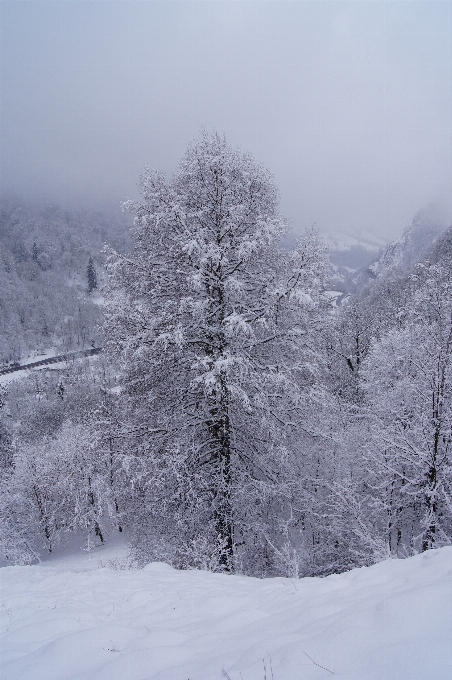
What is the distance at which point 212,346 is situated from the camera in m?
6.98

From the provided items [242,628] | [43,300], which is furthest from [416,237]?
[242,628]

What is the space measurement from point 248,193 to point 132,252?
273 centimetres

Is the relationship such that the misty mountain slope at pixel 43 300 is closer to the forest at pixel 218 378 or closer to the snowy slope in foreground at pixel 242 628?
the forest at pixel 218 378

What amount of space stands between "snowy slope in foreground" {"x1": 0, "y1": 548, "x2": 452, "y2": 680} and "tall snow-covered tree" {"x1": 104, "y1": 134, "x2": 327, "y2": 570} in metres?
1.98

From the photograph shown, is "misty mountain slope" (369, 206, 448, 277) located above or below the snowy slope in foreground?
above

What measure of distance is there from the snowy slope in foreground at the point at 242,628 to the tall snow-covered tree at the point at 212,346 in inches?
77.9

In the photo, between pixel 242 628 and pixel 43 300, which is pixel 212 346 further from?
pixel 43 300

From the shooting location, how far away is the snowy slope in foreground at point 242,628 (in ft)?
5.79

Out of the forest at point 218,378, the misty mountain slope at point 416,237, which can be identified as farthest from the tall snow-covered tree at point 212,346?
the misty mountain slope at point 416,237

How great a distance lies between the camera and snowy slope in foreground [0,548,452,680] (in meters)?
1.77

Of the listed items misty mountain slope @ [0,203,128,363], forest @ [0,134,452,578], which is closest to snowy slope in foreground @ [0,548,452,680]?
forest @ [0,134,452,578]

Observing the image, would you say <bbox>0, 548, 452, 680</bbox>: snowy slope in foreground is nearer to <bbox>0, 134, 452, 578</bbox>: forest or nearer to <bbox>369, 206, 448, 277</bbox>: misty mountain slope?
<bbox>0, 134, 452, 578</bbox>: forest

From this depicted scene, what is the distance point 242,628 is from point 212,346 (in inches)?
185

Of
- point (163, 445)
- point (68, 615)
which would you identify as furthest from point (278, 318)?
point (68, 615)
